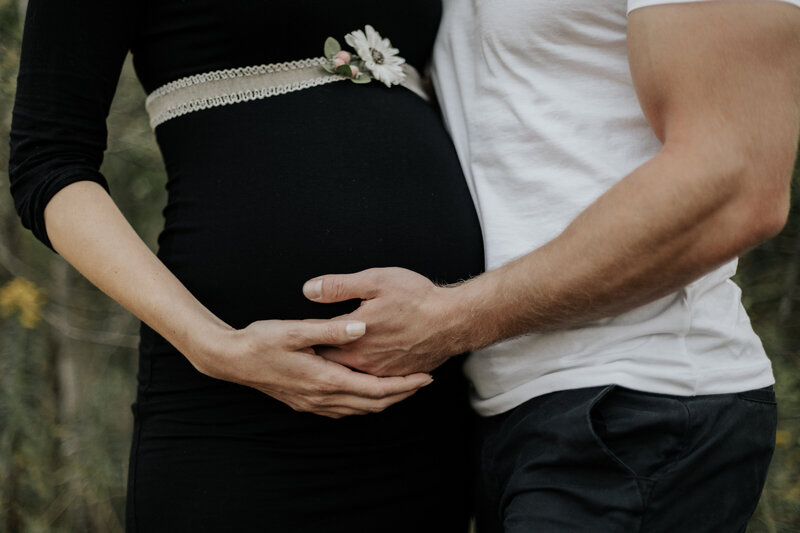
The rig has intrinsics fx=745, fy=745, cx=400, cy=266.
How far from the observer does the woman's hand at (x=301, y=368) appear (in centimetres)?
108

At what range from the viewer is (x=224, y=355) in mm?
1101

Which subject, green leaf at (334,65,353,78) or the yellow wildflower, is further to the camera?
the yellow wildflower

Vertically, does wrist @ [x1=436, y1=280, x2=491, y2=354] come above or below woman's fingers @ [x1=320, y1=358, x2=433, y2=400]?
above

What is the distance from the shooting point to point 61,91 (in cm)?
119

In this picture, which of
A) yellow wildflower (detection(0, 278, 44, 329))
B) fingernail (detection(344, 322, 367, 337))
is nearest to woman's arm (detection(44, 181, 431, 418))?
fingernail (detection(344, 322, 367, 337))

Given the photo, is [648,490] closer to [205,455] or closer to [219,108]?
[205,455]

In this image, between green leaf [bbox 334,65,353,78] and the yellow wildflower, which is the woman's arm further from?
the yellow wildflower

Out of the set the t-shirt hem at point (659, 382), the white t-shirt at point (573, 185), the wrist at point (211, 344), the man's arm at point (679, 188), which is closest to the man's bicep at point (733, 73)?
the man's arm at point (679, 188)

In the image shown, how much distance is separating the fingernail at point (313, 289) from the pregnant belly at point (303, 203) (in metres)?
0.06

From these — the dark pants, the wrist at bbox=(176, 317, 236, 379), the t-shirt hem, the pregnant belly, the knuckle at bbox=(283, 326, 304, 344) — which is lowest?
the dark pants

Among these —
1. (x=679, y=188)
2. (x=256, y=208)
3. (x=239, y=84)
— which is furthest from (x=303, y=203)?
(x=679, y=188)

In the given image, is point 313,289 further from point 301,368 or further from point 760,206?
point 760,206

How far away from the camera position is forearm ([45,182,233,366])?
1134 mm

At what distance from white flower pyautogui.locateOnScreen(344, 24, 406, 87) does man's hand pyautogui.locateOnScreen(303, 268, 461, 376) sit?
0.38 metres
